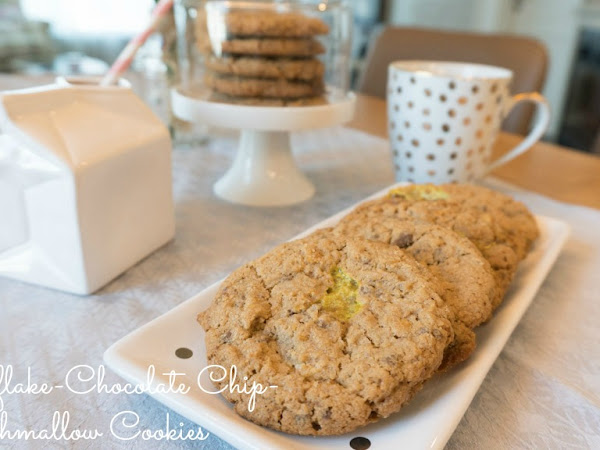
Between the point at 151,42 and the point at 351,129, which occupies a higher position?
the point at 151,42

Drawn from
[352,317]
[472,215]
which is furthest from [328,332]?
[472,215]

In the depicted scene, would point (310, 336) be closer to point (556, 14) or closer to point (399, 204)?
point (399, 204)

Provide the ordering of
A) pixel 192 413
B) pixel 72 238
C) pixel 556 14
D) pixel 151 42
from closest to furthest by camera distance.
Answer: pixel 192 413
pixel 72 238
pixel 151 42
pixel 556 14

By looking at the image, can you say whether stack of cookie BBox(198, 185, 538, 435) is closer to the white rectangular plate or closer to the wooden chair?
the white rectangular plate

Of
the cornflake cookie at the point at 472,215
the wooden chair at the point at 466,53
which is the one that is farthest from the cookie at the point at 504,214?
the wooden chair at the point at 466,53

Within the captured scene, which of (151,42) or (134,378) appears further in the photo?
(151,42)

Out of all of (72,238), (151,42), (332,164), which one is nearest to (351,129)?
(332,164)

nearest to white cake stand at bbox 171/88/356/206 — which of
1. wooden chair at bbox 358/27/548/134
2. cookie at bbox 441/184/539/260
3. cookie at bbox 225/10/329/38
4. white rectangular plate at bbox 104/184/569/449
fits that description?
cookie at bbox 225/10/329/38
